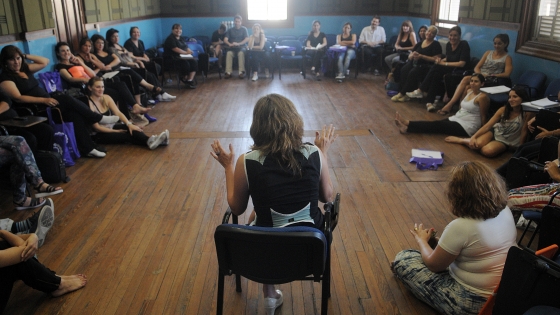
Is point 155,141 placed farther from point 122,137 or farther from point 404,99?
point 404,99

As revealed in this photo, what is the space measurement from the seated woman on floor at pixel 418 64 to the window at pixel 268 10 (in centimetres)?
421

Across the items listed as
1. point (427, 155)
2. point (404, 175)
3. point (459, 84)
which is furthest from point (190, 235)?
point (459, 84)

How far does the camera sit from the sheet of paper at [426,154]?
15.0 ft

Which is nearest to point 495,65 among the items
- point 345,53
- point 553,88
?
point 553,88

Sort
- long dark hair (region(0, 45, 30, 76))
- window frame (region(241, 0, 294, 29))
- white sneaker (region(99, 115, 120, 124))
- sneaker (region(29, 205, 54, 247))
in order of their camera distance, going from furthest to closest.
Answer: window frame (region(241, 0, 294, 29)), white sneaker (region(99, 115, 120, 124)), long dark hair (region(0, 45, 30, 76)), sneaker (region(29, 205, 54, 247))

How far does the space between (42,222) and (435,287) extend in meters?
2.56

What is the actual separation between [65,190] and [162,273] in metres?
1.77

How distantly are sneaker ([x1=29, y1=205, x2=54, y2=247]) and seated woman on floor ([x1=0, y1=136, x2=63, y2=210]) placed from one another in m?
0.67

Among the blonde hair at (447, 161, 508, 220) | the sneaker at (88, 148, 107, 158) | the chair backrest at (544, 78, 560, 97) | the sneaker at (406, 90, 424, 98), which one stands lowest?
the sneaker at (88, 148, 107, 158)

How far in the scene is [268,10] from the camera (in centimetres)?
1109

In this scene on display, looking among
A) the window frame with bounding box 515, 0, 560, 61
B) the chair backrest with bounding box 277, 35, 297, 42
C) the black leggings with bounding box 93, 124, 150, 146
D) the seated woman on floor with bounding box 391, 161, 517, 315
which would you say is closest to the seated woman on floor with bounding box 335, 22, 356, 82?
the chair backrest with bounding box 277, 35, 297, 42

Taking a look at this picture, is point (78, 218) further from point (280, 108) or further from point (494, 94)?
point (494, 94)

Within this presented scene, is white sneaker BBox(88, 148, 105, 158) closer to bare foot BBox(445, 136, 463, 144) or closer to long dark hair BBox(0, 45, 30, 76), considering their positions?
long dark hair BBox(0, 45, 30, 76)

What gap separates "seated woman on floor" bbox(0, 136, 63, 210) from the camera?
367 centimetres
